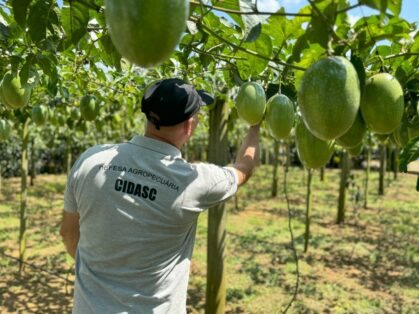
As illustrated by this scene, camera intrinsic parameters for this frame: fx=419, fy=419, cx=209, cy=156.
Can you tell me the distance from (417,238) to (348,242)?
1.43m

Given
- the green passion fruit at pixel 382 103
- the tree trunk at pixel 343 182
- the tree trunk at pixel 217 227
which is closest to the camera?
the green passion fruit at pixel 382 103

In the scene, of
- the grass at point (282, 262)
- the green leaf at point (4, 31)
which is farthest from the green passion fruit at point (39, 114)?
the green leaf at point (4, 31)

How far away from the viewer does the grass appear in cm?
491

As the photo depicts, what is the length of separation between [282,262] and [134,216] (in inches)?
202

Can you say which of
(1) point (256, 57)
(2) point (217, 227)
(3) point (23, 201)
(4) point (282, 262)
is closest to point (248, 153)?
(1) point (256, 57)

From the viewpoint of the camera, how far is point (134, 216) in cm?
162

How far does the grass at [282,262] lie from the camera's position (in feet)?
16.1

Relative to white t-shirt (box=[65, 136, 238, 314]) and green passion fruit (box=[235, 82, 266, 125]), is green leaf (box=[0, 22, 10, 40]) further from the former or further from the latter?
green passion fruit (box=[235, 82, 266, 125])

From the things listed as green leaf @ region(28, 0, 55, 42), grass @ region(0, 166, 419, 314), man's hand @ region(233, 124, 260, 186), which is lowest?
grass @ region(0, 166, 419, 314)

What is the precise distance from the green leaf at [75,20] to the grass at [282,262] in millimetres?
3086

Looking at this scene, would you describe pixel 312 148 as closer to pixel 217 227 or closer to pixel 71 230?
pixel 71 230

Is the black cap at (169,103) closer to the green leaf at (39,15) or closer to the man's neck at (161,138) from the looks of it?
the man's neck at (161,138)

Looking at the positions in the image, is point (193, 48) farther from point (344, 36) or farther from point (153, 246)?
point (153, 246)

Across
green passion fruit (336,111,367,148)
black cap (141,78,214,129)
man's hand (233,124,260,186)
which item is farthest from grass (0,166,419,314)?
green passion fruit (336,111,367,148)
